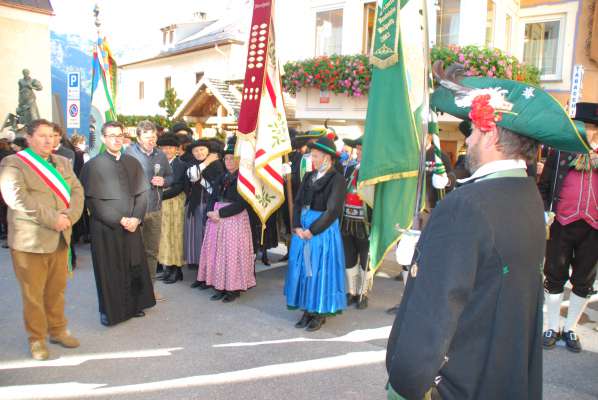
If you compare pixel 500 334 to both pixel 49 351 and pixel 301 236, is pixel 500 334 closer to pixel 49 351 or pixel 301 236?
pixel 301 236

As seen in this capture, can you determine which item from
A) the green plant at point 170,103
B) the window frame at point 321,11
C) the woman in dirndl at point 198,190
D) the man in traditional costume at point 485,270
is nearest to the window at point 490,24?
the window frame at point 321,11

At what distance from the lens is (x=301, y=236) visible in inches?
189

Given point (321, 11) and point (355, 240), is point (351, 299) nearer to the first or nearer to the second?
point (355, 240)

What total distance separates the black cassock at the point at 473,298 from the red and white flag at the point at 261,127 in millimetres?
3875

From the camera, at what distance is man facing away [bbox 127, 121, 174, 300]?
5707 mm

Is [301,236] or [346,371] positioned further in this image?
[301,236]

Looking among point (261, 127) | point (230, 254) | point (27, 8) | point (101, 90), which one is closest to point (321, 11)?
point (101, 90)

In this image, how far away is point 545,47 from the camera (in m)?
14.1

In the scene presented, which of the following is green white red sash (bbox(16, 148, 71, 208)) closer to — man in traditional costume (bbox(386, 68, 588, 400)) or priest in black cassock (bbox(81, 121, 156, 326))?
priest in black cassock (bbox(81, 121, 156, 326))

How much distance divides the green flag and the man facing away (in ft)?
9.54

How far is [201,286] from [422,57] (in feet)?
13.2

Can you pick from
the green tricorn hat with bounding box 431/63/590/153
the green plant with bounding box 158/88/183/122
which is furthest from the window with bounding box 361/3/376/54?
the green plant with bounding box 158/88/183/122

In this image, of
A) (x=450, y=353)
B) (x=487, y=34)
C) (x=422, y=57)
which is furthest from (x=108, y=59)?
(x=487, y=34)

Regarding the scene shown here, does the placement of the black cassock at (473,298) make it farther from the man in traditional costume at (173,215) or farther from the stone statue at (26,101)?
the stone statue at (26,101)
